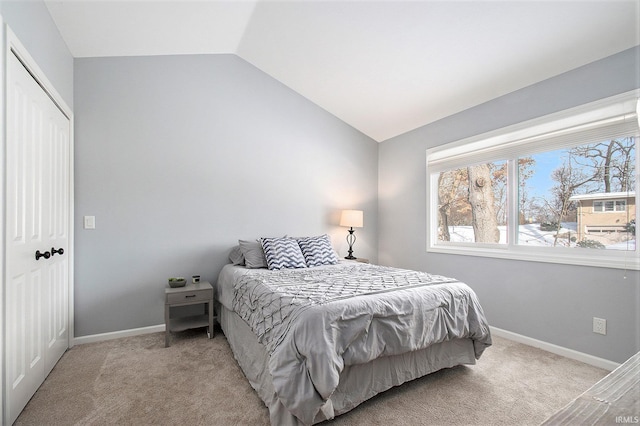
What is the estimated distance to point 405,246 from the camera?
4090 millimetres

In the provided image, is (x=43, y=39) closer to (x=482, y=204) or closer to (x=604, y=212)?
(x=482, y=204)

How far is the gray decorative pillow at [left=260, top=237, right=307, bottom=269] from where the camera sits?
9.96 ft

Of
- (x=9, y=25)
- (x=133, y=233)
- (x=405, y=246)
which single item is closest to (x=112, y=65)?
(x=9, y=25)

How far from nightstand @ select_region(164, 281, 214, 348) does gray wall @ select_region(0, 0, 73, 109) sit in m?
1.86

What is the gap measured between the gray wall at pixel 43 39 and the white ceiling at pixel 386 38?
0.41 ft

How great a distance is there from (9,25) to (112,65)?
1.42 m

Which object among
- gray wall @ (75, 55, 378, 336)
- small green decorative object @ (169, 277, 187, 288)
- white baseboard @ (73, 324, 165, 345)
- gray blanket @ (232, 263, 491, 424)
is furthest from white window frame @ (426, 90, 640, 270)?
white baseboard @ (73, 324, 165, 345)

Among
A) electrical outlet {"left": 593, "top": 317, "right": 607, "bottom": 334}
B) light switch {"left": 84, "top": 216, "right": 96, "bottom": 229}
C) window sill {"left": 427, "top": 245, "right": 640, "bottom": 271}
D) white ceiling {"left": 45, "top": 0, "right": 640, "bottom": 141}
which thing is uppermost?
white ceiling {"left": 45, "top": 0, "right": 640, "bottom": 141}

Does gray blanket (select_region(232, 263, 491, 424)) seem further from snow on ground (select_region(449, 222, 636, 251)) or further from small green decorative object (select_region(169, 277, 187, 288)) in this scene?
snow on ground (select_region(449, 222, 636, 251))

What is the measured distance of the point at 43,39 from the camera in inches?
82.8

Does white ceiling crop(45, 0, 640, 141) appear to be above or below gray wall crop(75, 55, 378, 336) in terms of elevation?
above

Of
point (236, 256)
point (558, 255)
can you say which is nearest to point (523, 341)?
point (558, 255)

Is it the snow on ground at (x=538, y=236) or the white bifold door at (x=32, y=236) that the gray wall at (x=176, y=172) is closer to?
the white bifold door at (x=32, y=236)

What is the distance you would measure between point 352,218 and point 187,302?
7.06 ft
